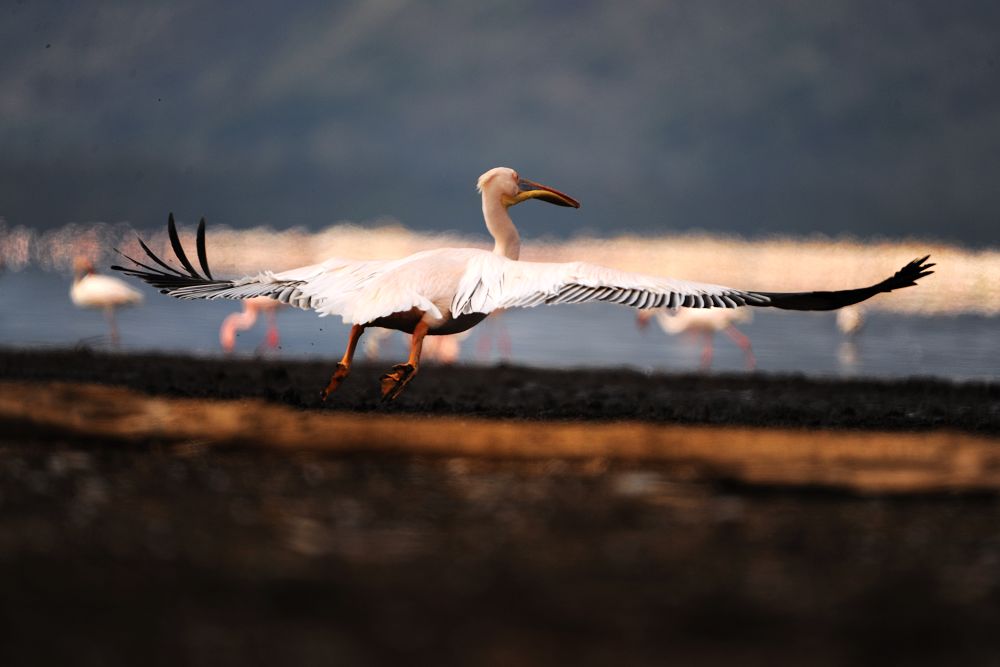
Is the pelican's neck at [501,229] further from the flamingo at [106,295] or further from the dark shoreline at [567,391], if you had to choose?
the flamingo at [106,295]

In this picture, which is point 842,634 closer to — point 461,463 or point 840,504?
point 840,504

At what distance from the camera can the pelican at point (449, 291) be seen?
614 centimetres

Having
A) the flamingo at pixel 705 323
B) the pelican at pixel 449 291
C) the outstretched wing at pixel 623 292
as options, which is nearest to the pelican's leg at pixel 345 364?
the pelican at pixel 449 291

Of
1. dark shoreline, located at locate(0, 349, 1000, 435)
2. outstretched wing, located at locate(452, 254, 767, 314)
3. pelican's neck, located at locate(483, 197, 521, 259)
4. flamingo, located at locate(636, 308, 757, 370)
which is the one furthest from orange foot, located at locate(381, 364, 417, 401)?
flamingo, located at locate(636, 308, 757, 370)

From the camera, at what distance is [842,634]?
3014 mm

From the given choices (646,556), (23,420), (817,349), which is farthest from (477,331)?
Answer: (646,556)

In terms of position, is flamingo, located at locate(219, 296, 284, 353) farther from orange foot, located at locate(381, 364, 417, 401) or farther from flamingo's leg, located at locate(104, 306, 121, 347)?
orange foot, located at locate(381, 364, 417, 401)

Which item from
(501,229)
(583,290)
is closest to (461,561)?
(583,290)

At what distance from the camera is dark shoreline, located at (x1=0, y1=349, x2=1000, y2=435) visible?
297 inches

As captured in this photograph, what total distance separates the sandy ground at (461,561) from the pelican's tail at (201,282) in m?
1.75

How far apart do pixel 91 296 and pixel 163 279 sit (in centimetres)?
1062

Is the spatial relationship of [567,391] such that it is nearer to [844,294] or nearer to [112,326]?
[844,294]

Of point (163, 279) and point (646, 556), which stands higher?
point (163, 279)

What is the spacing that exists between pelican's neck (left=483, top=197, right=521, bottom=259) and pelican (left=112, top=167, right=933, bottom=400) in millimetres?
747
